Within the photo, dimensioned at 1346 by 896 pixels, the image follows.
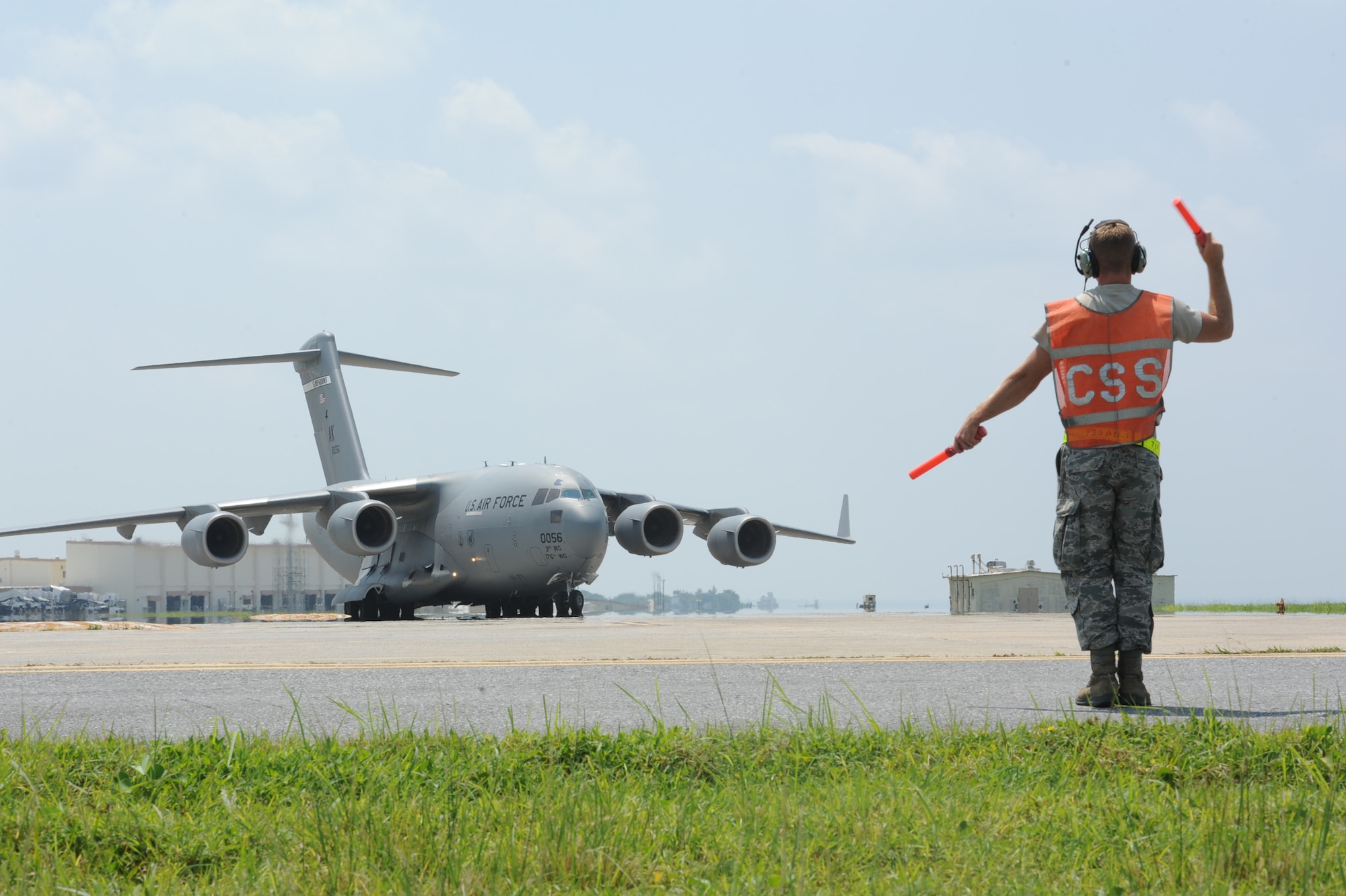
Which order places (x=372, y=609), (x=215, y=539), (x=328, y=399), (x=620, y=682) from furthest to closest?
(x=328, y=399), (x=372, y=609), (x=215, y=539), (x=620, y=682)

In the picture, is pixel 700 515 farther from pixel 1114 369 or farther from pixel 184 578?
pixel 184 578

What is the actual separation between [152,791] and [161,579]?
69047 millimetres

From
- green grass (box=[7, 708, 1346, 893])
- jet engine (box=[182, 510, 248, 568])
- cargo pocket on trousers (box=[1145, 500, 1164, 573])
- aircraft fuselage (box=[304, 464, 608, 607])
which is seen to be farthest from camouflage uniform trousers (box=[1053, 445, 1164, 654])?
jet engine (box=[182, 510, 248, 568])

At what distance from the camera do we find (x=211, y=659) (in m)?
7.22

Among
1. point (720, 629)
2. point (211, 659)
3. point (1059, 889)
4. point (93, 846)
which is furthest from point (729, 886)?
point (720, 629)

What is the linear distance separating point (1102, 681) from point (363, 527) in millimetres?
20526

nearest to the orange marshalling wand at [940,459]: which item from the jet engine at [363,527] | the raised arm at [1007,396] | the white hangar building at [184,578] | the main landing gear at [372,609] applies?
the raised arm at [1007,396]

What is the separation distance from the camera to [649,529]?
23781 mm

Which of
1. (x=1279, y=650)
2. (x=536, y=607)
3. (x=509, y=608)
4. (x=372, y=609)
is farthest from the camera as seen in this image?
(x=372, y=609)

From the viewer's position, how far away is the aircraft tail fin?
31719mm

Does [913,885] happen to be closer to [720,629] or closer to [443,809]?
[443,809]

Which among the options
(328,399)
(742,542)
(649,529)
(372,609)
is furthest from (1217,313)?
(328,399)

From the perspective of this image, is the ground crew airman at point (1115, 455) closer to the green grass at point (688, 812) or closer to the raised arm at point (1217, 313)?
the raised arm at point (1217, 313)

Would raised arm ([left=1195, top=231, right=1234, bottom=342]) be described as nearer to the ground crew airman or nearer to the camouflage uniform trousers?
the ground crew airman
